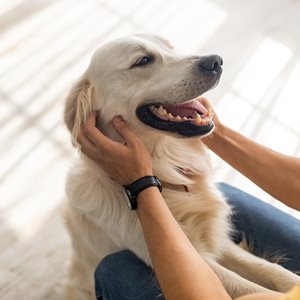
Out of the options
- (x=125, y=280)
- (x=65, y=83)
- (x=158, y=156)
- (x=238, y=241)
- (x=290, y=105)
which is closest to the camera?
(x=125, y=280)

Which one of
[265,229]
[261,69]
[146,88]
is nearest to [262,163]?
[265,229]

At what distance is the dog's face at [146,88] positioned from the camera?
1349mm

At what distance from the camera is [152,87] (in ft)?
4.55

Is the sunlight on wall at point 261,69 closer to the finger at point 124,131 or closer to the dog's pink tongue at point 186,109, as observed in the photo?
the dog's pink tongue at point 186,109

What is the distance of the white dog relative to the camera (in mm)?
1356

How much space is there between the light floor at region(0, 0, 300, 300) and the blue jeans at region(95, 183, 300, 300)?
1.94 ft

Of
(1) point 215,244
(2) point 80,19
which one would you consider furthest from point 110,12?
(1) point 215,244

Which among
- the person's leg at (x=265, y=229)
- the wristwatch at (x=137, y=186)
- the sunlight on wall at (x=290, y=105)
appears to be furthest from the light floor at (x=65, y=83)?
the wristwatch at (x=137, y=186)

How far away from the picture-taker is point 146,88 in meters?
1.39

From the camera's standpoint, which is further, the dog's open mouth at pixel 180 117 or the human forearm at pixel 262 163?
the human forearm at pixel 262 163

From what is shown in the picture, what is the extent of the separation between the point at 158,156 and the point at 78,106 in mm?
295

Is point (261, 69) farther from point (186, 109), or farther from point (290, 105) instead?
point (186, 109)

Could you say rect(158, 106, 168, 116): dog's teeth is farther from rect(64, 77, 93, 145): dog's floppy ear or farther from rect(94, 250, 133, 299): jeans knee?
rect(94, 250, 133, 299): jeans knee

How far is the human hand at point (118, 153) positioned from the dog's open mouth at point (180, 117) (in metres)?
0.07
